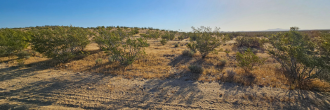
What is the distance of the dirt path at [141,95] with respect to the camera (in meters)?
5.21

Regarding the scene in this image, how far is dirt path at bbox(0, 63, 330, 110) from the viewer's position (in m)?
5.21

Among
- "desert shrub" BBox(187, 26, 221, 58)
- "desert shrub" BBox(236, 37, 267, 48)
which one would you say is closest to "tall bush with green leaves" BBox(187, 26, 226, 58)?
"desert shrub" BBox(187, 26, 221, 58)

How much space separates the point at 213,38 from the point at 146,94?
29.1 ft

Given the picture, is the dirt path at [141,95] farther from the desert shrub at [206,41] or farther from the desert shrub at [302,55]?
the desert shrub at [206,41]

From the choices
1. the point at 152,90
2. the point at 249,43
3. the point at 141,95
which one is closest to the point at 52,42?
the point at 141,95

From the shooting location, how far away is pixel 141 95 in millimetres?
5945

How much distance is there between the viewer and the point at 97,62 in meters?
10.7

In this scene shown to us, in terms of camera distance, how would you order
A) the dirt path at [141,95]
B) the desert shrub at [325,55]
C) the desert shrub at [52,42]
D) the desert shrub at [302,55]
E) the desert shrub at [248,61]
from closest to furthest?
the dirt path at [141,95], the desert shrub at [325,55], the desert shrub at [302,55], the desert shrub at [248,61], the desert shrub at [52,42]

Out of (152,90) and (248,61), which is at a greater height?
(248,61)

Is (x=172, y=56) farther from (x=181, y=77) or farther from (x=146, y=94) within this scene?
(x=146, y=94)

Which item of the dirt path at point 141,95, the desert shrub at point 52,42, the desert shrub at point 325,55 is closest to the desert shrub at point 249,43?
the desert shrub at point 325,55

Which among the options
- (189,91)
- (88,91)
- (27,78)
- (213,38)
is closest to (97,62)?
(27,78)

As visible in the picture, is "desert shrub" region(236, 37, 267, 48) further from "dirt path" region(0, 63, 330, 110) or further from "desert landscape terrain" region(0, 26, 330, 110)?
"dirt path" region(0, 63, 330, 110)

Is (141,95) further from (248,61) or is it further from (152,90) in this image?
(248,61)
